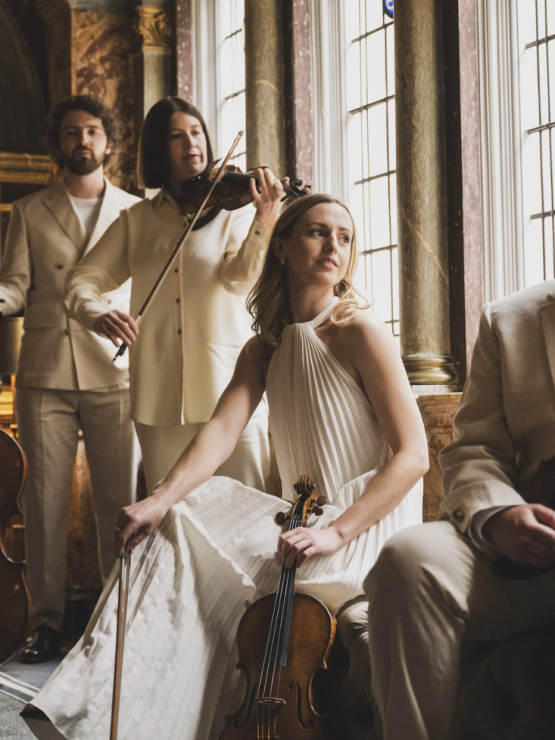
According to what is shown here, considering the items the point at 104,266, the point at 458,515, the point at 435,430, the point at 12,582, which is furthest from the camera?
the point at 104,266

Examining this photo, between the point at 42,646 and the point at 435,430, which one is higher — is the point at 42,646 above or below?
below

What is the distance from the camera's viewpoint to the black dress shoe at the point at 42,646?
3.73 meters

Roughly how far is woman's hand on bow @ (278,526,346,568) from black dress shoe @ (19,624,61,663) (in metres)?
2.13

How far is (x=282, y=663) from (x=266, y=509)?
1.73ft

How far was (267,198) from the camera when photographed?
9.64 feet

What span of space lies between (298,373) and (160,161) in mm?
1273

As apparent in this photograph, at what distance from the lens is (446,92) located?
362cm

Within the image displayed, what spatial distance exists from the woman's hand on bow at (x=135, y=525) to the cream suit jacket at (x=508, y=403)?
2.23 ft

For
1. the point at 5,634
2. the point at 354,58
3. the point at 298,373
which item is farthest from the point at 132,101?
the point at 298,373

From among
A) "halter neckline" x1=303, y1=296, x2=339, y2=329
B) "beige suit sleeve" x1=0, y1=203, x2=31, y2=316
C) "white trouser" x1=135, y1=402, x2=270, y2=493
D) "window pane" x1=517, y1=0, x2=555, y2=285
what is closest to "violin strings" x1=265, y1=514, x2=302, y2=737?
"halter neckline" x1=303, y1=296, x2=339, y2=329

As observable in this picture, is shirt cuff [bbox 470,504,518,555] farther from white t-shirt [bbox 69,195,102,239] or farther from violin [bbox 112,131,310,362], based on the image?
white t-shirt [bbox 69,195,102,239]

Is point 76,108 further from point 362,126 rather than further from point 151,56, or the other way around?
point 151,56

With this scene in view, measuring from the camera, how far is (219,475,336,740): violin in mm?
1673

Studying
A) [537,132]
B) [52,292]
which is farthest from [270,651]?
[52,292]
